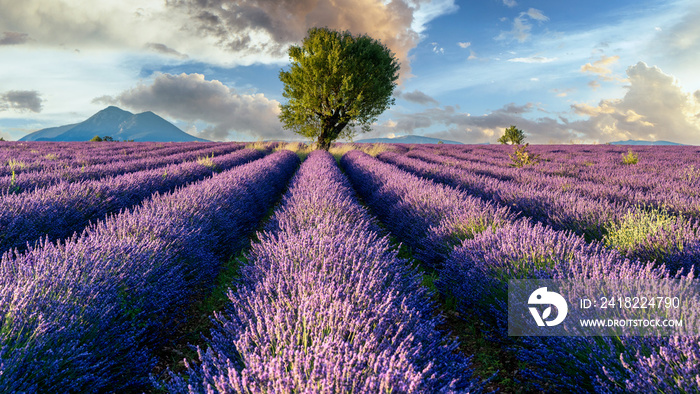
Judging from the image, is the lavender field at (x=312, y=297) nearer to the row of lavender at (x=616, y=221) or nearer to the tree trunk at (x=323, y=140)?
the row of lavender at (x=616, y=221)

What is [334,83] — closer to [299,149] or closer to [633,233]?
[299,149]

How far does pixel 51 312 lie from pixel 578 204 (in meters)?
5.19

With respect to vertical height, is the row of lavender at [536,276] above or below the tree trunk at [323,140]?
below

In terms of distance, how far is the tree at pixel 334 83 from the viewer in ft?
56.7

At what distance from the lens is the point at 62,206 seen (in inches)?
153

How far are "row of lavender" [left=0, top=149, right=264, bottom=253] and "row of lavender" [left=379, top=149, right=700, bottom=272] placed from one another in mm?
5225

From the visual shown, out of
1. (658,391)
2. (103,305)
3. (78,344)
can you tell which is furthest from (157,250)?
(658,391)

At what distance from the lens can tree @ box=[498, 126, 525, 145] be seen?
2866 centimetres

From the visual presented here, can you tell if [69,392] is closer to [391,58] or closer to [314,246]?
[314,246]

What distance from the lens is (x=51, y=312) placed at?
1625mm

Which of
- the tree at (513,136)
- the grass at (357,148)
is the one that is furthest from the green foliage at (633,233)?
the tree at (513,136)

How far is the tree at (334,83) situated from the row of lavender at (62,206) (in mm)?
12784

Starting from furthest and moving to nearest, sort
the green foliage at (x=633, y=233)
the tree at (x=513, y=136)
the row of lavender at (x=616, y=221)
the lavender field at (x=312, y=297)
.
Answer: the tree at (x=513, y=136), the green foliage at (x=633, y=233), the row of lavender at (x=616, y=221), the lavender field at (x=312, y=297)

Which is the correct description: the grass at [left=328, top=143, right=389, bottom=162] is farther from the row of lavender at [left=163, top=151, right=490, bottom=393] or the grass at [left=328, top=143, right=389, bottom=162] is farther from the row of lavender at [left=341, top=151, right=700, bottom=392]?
the row of lavender at [left=163, top=151, right=490, bottom=393]
